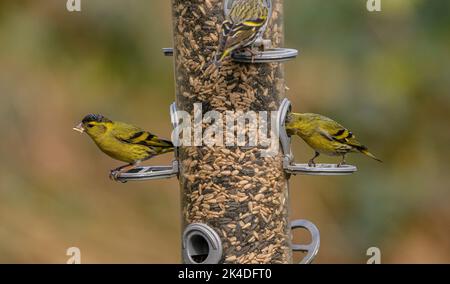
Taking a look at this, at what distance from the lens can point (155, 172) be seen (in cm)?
1050

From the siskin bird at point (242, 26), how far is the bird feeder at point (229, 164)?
118 mm

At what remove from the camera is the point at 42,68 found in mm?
15055

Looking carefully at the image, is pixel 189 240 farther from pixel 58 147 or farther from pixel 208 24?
pixel 58 147

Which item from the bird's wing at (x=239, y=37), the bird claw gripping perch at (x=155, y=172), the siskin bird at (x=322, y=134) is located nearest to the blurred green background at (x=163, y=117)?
the siskin bird at (x=322, y=134)

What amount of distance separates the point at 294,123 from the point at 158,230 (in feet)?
16.7

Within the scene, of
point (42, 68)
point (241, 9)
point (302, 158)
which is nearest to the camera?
point (241, 9)

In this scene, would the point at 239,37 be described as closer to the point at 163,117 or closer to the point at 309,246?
the point at 309,246

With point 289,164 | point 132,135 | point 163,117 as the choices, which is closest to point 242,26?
point 289,164

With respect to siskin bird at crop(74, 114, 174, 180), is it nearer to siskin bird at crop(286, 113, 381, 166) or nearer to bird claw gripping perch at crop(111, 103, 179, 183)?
bird claw gripping perch at crop(111, 103, 179, 183)

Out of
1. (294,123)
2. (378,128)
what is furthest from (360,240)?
(294,123)

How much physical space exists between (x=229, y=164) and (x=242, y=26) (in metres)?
1.12

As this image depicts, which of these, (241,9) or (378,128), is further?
(378,128)

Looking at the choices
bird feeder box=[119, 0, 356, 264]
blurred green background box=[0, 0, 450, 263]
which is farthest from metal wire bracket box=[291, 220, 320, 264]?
blurred green background box=[0, 0, 450, 263]

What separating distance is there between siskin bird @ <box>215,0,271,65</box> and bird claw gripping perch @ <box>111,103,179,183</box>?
2.61 feet
